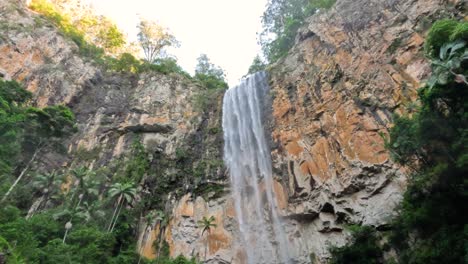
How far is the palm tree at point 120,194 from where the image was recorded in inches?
823

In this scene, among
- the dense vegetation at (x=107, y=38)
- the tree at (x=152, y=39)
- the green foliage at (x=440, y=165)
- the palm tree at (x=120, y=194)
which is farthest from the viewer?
the tree at (x=152, y=39)

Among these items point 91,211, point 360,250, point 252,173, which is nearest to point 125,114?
point 91,211

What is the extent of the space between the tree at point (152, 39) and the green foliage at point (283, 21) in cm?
1213

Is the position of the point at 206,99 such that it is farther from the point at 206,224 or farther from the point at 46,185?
the point at 46,185

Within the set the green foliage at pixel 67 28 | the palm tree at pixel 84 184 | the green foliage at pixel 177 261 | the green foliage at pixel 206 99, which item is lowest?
the green foliage at pixel 177 261

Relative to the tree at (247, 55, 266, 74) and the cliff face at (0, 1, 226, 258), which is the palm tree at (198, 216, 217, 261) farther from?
the tree at (247, 55, 266, 74)

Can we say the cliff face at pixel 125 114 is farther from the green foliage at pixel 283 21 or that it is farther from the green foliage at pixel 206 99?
the green foliage at pixel 283 21

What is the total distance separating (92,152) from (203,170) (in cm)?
947

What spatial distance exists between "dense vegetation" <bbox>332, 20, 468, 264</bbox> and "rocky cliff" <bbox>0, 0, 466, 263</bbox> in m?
1.97

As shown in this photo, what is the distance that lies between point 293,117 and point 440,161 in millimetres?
10504

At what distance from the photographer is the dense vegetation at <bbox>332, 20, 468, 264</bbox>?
1029 cm

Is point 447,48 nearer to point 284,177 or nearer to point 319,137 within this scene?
point 319,137

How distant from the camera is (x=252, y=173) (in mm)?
21375

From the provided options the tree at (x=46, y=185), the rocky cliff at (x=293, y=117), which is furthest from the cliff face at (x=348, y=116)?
the tree at (x=46, y=185)
